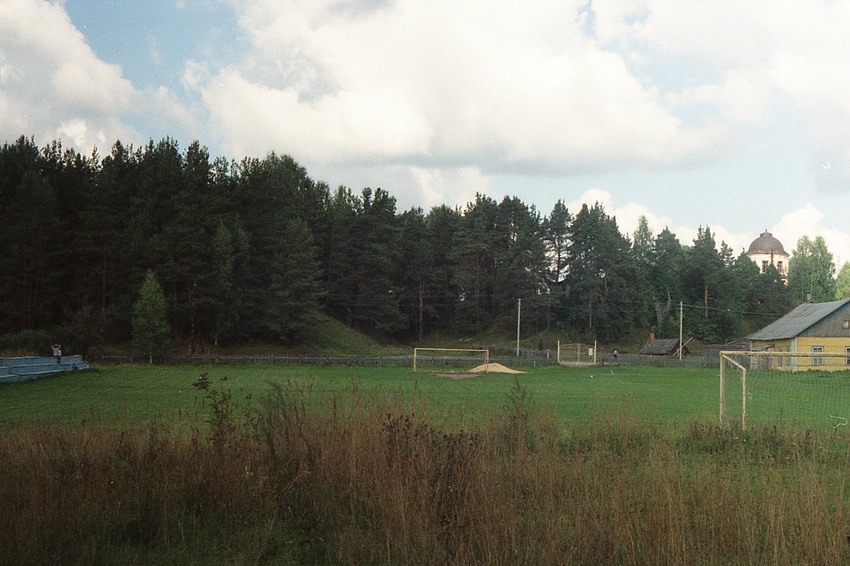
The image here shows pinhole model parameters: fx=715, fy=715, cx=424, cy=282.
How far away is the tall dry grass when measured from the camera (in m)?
5.27

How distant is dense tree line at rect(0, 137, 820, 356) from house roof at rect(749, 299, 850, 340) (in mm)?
18612

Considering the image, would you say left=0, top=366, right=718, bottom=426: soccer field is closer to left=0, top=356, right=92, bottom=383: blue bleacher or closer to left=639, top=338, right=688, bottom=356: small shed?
left=0, top=356, right=92, bottom=383: blue bleacher

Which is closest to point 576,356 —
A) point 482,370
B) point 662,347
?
point 662,347

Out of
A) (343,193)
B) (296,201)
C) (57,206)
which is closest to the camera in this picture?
(57,206)

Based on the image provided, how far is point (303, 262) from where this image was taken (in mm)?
59469

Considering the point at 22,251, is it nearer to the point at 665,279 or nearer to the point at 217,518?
the point at 217,518

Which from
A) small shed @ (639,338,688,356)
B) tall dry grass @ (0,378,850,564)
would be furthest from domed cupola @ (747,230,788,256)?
tall dry grass @ (0,378,850,564)

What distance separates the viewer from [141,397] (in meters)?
22.4

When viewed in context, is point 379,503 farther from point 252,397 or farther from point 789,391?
point 252,397

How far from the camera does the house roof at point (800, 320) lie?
52.4m

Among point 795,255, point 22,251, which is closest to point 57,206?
point 22,251

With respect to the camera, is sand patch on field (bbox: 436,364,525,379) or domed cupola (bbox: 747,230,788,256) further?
domed cupola (bbox: 747,230,788,256)

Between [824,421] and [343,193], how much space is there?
8044cm

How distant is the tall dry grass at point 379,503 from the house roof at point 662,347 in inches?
2458
